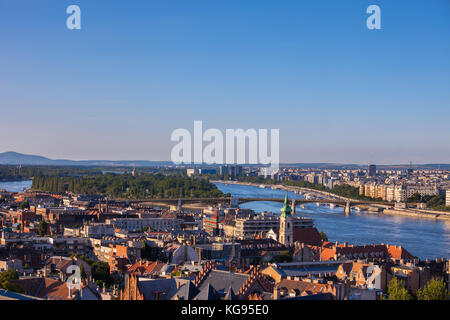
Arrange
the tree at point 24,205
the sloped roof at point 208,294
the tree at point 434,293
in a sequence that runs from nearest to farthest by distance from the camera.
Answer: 1. the sloped roof at point 208,294
2. the tree at point 434,293
3. the tree at point 24,205

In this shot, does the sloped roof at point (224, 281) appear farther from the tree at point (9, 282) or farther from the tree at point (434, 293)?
the tree at point (434, 293)

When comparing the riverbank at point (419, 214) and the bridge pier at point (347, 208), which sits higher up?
the bridge pier at point (347, 208)

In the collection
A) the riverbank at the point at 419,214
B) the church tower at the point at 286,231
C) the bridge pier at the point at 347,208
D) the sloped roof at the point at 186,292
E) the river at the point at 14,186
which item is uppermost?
the sloped roof at the point at 186,292

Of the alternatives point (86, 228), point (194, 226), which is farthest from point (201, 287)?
point (194, 226)

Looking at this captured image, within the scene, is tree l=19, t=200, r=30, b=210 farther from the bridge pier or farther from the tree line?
the bridge pier

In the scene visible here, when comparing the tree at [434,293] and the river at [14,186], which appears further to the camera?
the river at [14,186]

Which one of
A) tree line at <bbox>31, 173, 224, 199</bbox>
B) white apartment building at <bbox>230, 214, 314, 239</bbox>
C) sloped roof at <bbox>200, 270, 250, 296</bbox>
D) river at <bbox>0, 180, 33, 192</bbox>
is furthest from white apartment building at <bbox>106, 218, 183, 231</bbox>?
river at <bbox>0, 180, 33, 192</bbox>

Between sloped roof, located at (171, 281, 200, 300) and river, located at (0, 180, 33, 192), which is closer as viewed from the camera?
sloped roof, located at (171, 281, 200, 300)

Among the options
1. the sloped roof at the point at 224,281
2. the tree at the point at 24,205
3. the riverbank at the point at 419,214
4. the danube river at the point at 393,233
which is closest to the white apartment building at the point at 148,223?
the danube river at the point at 393,233

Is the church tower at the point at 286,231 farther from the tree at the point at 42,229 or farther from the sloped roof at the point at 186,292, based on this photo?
the sloped roof at the point at 186,292

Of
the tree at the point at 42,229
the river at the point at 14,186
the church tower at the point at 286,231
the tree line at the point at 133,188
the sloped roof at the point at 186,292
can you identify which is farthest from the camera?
the river at the point at 14,186
